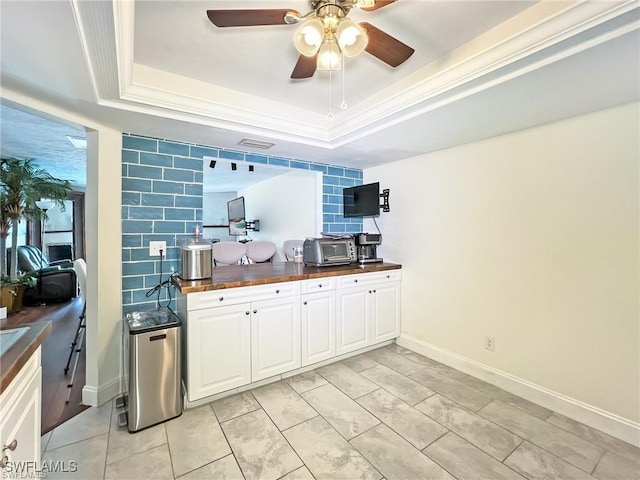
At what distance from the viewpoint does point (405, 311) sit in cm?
326

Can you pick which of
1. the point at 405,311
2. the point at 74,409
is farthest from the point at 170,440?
A: the point at 405,311

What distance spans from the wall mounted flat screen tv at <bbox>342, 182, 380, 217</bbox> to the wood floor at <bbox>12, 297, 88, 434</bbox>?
2962 mm

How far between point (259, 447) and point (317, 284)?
1276 mm

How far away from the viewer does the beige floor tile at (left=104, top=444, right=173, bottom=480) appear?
156 cm

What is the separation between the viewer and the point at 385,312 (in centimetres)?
315

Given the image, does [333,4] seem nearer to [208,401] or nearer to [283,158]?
[283,158]

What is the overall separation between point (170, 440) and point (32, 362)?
1.04m

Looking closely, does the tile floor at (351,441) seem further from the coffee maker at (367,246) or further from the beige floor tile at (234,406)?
the coffee maker at (367,246)

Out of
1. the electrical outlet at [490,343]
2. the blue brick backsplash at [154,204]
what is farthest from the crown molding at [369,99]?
the electrical outlet at [490,343]

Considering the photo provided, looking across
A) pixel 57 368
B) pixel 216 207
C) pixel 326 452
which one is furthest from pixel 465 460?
pixel 216 207

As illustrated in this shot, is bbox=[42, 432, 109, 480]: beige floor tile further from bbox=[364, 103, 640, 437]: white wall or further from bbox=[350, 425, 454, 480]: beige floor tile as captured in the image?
bbox=[364, 103, 640, 437]: white wall

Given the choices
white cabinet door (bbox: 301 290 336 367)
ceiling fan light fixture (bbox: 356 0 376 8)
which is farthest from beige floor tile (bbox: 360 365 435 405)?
ceiling fan light fixture (bbox: 356 0 376 8)

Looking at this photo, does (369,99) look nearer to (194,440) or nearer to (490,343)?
(490,343)

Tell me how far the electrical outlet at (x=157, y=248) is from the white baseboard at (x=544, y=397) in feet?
8.64
